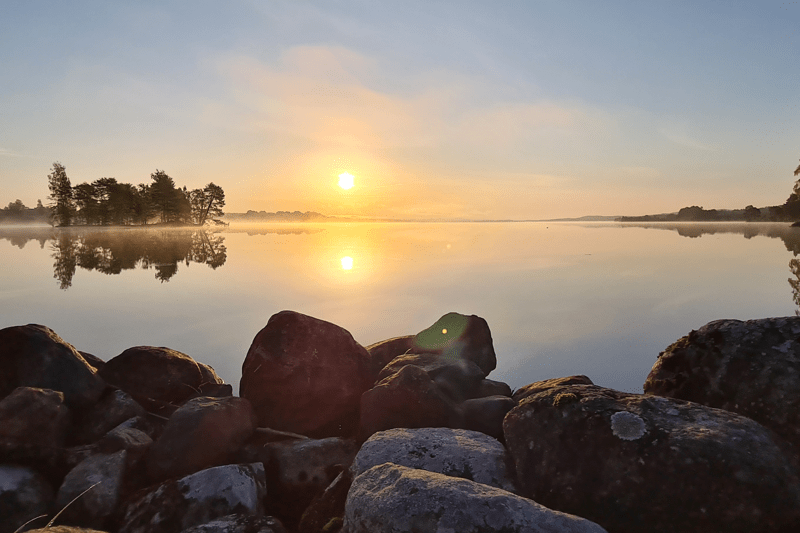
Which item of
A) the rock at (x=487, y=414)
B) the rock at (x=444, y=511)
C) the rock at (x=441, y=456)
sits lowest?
the rock at (x=487, y=414)

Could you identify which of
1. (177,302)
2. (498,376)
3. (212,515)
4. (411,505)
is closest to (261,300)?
(177,302)

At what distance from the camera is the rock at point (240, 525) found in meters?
3.77

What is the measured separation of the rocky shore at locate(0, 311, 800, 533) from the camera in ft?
11.1

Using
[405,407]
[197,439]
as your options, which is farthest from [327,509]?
[197,439]

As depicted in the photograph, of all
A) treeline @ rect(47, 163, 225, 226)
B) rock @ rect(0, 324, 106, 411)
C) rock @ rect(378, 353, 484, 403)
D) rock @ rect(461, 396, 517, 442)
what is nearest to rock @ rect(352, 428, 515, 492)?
rock @ rect(461, 396, 517, 442)

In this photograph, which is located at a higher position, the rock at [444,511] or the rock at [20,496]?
the rock at [444,511]

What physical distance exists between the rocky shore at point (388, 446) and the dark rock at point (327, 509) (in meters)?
0.02

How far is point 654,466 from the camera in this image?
3605mm

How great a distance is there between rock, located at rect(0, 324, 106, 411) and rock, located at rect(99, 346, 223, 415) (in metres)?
0.61

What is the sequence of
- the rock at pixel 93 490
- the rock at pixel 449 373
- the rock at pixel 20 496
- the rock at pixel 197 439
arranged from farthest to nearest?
1. the rock at pixel 449 373
2. the rock at pixel 197 439
3. the rock at pixel 93 490
4. the rock at pixel 20 496

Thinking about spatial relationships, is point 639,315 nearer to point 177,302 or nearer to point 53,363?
point 53,363

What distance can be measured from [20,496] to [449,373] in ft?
18.2

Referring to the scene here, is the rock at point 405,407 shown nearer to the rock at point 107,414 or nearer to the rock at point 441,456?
the rock at point 441,456

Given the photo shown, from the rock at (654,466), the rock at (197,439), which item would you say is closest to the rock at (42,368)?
the rock at (197,439)
